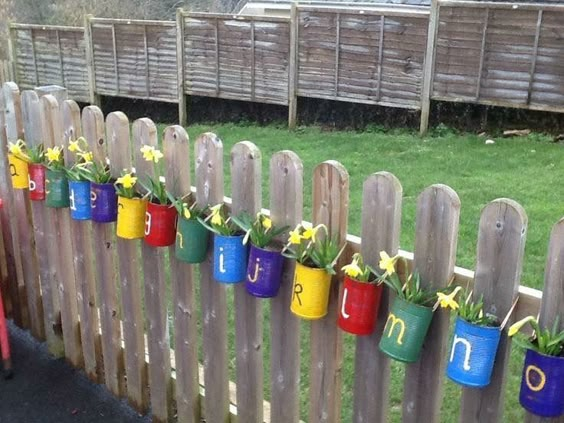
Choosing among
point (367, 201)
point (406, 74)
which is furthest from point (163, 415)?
point (406, 74)

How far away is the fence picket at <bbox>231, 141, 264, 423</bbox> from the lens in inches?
87.2

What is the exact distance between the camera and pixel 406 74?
875 cm

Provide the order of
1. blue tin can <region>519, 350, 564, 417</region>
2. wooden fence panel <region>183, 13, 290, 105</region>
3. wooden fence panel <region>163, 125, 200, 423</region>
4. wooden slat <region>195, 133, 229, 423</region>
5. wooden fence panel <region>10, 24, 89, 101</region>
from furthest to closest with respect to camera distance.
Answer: wooden fence panel <region>10, 24, 89, 101</region> → wooden fence panel <region>183, 13, 290, 105</region> → wooden fence panel <region>163, 125, 200, 423</region> → wooden slat <region>195, 133, 229, 423</region> → blue tin can <region>519, 350, 564, 417</region>

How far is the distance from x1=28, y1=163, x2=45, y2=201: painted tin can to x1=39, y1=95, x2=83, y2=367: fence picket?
97mm

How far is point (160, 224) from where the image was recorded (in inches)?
97.8

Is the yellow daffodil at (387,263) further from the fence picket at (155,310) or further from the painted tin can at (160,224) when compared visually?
the fence picket at (155,310)

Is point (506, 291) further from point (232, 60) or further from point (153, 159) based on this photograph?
point (232, 60)

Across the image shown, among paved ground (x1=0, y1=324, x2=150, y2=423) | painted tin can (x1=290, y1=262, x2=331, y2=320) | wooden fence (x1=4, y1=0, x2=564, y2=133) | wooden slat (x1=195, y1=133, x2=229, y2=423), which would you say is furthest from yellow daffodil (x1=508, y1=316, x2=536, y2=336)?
wooden fence (x1=4, y1=0, x2=564, y2=133)

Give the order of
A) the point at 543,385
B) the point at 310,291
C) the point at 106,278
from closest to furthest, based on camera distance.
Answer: the point at 543,385
the point at 310,291
the point at 106,278

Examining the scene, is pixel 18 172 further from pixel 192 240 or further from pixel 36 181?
pixel 192 240

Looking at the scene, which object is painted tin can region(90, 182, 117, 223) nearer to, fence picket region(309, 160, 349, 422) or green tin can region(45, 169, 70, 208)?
green tin can region(45, 169, 70, 208)

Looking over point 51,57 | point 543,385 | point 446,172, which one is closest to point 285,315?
point 543,385

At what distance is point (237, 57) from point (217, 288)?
26.4 feet

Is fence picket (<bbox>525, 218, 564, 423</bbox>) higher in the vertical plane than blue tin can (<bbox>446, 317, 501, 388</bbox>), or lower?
higher
